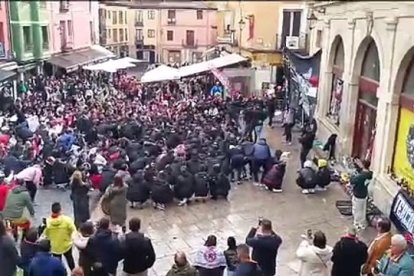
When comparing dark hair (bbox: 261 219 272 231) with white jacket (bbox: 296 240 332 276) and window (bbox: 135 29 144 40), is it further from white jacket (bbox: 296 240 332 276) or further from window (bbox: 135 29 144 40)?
window (bbox: 135 29 144 40)

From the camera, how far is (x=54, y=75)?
34.4m

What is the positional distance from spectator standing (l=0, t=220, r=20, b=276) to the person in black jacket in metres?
1.37

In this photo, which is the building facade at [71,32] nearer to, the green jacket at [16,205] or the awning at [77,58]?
the awning at [77,58]

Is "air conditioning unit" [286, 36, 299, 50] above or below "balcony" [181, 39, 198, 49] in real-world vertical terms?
above

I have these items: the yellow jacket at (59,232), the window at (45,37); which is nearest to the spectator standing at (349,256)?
the yellow jacket at (59,232)

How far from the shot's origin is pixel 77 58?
119ft

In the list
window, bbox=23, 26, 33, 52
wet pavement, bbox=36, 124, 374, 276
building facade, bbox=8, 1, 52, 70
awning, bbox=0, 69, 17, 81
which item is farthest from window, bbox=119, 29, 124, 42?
wet pavement, bbox=36, 124, 374, 276

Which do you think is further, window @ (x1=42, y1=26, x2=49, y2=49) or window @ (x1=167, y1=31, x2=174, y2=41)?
window @ (x1=167, y1=31, x2=174, y2=41)

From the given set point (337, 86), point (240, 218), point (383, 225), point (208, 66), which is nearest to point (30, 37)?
point (208, 66)

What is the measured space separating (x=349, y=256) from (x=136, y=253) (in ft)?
8.92

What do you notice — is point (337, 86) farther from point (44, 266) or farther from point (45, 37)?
point (45, 37)

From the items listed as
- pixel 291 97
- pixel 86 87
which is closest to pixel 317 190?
pixel 291 97

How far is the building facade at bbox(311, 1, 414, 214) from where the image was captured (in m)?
11.6

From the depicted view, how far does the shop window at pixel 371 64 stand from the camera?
1412 centimetres
